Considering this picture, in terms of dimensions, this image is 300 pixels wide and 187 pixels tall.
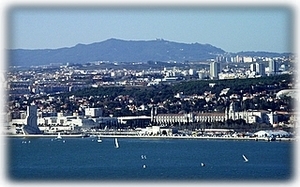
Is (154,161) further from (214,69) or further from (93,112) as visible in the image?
(214,69)

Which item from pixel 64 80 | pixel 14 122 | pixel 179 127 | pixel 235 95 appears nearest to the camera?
pixel 14 122

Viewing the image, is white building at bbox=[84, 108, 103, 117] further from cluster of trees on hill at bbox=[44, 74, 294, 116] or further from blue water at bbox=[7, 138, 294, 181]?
blue water at bbox=[7, 138, 294, 181]

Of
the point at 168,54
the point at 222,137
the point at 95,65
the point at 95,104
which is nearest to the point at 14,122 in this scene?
the point at 222,137

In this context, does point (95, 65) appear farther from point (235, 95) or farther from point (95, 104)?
point (235, 95)

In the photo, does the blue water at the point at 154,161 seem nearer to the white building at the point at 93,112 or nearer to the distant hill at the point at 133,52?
the white building at the point at 93,112

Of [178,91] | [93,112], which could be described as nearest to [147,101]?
[178,91]

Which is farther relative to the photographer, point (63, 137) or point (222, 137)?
point (63, 137)

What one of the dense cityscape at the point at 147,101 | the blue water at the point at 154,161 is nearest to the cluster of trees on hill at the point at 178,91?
the dense cityscape at the point at 147,101
